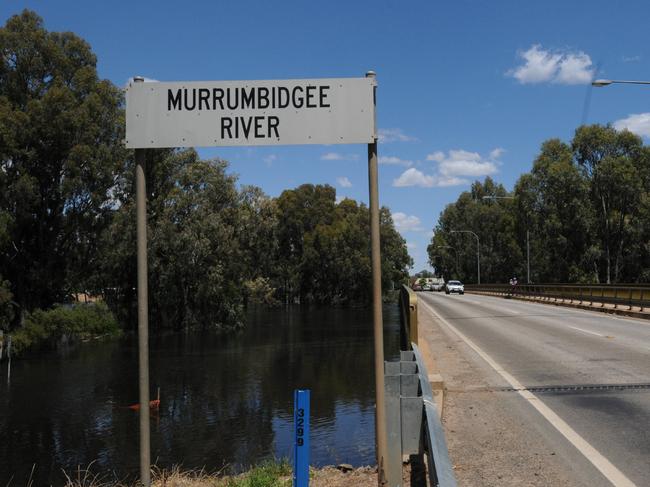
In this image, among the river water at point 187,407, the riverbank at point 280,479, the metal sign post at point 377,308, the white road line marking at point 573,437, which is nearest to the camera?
the metal sign post at point 377,308

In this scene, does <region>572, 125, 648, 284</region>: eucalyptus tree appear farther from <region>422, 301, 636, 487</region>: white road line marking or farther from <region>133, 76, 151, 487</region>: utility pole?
<region>133, 76, 151, 487</region>: utility pole

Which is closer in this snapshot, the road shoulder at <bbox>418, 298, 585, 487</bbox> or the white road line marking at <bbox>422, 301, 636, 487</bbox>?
the white road line marking at <bbox>422, 301, 636, 487</bbox>

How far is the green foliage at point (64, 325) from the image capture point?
35125 millimetres

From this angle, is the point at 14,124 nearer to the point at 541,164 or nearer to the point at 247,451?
the point at 247,451

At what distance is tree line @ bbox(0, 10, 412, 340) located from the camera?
3666cm

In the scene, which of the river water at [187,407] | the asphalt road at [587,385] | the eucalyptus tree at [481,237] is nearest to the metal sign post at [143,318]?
the asphalt road at [587,385]

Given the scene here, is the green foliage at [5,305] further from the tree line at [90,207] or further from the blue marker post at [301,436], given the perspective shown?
the blue marker post at [301,436]

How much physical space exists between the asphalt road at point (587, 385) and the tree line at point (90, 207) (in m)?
26.5

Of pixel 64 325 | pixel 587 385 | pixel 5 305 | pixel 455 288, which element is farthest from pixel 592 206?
pixel 587 385

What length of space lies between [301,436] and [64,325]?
37.9m

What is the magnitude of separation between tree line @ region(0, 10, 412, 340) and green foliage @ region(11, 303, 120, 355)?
120cm

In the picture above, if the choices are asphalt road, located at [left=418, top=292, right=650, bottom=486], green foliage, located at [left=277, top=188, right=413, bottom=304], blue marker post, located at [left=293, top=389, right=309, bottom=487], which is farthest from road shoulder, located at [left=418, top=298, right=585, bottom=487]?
green foliage, located at [left=277, top=188, right=413, bottom=304]

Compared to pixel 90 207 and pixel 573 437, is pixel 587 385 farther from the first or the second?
pixel 90 207

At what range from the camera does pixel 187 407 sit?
62.8 feet
